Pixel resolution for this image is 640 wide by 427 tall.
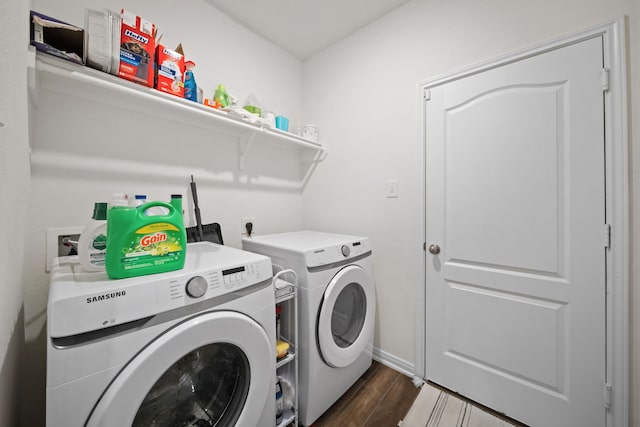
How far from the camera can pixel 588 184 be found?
111cm

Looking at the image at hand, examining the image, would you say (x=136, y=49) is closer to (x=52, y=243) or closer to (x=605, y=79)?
(x=52, y=243)

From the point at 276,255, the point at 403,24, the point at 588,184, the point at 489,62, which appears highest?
the point at 403,24

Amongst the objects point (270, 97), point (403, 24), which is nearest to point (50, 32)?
point (270, 97)

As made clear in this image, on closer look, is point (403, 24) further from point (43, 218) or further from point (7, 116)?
point (43, 218)

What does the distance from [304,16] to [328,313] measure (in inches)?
80.1

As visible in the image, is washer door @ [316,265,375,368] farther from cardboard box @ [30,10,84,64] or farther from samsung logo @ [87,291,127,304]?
cardboard box @ [30,10,84,64]

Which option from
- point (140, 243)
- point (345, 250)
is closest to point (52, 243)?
point (140, 243)

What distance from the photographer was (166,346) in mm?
683

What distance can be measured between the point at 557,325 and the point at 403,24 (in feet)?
6.59

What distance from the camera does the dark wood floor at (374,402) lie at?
1294 mm

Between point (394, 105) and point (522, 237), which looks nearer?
point (522, 237)

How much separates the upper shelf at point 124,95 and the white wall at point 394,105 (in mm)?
622

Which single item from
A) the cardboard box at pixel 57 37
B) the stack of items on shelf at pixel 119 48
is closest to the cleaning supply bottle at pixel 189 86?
the stack of items on shelf at pixel 119 48

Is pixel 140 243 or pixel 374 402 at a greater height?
pixel 140 243
